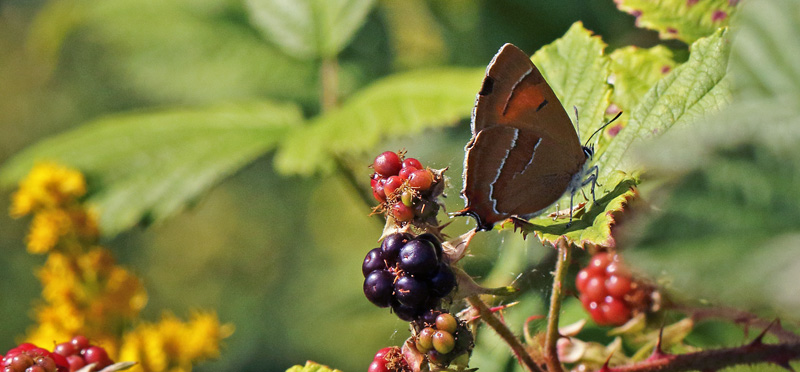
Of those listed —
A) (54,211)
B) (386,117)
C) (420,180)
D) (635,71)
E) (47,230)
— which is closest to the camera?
(420,180)

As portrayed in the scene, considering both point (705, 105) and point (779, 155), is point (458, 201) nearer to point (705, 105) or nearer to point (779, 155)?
point (705, 105)

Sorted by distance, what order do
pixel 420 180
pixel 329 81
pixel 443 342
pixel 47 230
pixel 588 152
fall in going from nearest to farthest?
1. pixel 443 342
2. pixel 420 180
3. pixel 588 152
4. pixel 47 230
5. pixel 329 81

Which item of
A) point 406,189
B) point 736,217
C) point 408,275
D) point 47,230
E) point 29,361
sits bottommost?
point 736,217

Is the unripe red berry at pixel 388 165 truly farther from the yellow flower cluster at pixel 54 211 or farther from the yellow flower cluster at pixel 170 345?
the yellow flower cluster at pixel 54 211

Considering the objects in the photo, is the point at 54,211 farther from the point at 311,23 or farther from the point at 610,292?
the point at 610,292

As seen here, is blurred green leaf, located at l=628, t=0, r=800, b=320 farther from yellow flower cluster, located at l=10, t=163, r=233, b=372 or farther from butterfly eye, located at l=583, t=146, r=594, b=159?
yellow flower cluster, located at l=10, t=163, r=233, b=372

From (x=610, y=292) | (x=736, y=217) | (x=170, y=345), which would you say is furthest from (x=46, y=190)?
(x=736, y=217)
